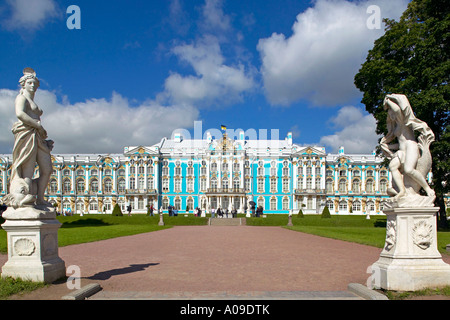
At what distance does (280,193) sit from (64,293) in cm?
5797

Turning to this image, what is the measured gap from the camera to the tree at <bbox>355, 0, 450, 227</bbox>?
20906mm

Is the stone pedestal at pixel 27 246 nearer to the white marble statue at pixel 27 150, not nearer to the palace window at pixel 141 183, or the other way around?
the white marble statue at pixel 27 150

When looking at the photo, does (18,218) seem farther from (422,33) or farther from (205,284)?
(422,33)

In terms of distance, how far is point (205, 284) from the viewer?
7.26m

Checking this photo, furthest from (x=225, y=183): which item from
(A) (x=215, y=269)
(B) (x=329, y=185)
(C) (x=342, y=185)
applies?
(A) (x=215, y=269)

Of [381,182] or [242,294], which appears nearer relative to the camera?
[242,294]

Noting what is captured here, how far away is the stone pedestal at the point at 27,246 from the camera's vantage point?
628 cm

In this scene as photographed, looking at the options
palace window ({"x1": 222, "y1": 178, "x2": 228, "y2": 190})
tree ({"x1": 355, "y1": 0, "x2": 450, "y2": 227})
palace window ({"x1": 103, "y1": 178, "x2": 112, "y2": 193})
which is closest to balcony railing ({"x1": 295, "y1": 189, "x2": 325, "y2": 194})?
palace window ({"x1": 222, "y1": 178, "x2": 228, "y2": 190})

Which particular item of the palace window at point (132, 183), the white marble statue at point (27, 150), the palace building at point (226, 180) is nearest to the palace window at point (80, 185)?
the palace building at point (226, 180)

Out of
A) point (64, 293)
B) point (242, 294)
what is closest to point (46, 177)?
point (64, 293)

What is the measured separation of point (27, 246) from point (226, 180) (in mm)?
56354

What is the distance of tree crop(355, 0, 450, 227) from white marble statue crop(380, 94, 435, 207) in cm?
1623

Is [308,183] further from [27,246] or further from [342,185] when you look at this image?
[27,246]

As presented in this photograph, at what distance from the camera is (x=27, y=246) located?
6.36 metres
